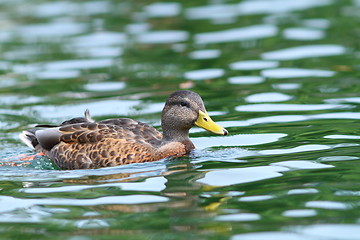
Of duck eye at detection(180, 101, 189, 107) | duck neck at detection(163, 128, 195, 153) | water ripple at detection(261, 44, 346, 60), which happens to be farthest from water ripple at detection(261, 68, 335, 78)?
duck eye at detection(180, 101, 189, 107)

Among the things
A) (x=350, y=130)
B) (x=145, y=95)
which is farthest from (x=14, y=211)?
(x=145, y=95)

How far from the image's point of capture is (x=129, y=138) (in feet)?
29.6

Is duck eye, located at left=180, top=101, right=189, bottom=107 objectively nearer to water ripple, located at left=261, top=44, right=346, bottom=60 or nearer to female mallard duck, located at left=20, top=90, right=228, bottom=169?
female mallard duck, located at left=20, top=90, right=228, bottom=169

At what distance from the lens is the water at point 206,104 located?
259 inches

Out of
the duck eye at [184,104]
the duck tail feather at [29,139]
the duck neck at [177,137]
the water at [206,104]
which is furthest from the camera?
the duck tail feather at [29,139]

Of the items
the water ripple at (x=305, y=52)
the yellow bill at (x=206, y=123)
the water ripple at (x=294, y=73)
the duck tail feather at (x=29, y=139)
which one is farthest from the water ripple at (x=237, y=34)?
the yellow bill at (x=206, y=123)

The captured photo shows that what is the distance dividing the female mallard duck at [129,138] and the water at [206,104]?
8.5 inches

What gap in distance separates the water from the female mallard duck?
21 cm

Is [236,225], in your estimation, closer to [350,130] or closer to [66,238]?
[66,238]

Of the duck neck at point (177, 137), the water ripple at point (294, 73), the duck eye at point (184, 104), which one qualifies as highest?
the duck eye at point (184, 104)

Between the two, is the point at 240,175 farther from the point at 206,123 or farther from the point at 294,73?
the point at 294,73

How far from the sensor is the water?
6.57 meters

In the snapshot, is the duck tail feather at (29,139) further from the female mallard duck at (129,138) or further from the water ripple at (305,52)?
the water ripple at (305,52)

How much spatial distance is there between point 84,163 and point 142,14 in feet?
37.0
